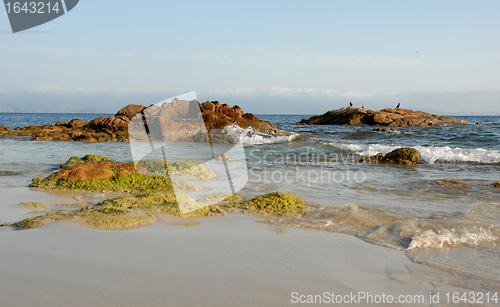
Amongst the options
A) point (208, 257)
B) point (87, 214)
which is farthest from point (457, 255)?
point (87, 214)

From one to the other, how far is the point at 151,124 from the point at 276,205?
601 inches

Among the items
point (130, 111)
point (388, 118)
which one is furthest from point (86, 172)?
point (388, 118)

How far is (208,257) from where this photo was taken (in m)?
2.43

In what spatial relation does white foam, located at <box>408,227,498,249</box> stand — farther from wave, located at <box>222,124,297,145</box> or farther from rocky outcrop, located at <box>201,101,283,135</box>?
rocky outcrop, located at <box>201,101,283,135</box>

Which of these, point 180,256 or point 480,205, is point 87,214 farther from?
point 480,205

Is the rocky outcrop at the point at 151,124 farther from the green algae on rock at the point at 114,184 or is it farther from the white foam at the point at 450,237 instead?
the white foam at the point at 450,237

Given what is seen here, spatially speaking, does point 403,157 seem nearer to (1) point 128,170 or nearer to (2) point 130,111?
(1) point 128,170

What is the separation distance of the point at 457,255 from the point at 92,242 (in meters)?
3.18

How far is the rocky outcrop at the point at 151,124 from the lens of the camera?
1619cm

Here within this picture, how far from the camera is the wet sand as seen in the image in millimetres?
1840

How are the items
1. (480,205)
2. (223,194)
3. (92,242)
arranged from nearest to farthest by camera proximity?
(92,242) < (480,205) < (223,194)

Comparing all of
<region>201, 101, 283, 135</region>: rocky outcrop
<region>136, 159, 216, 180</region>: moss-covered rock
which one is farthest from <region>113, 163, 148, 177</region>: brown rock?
<region>201, 101, 283, 135</region>: rocky outcrop

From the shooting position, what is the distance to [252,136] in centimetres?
1711

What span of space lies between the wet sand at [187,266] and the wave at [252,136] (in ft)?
43.2
